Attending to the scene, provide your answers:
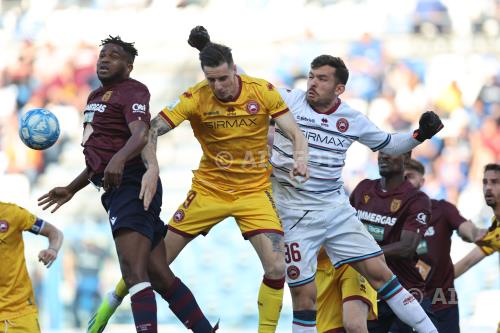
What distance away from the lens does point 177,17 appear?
16312mm

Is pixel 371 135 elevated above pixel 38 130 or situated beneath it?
situated beneath

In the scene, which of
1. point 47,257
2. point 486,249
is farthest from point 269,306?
point 486,249

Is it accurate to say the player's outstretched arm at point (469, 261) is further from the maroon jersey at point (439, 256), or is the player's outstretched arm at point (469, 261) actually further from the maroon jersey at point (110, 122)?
the maroon jersey at point (110, 122)

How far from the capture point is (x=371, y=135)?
25.5 feet

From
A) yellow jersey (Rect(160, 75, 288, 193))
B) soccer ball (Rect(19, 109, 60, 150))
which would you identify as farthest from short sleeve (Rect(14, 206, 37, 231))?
yellow jersey (Rect(160, 75, 288, 193))

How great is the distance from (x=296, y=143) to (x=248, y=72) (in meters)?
8.84

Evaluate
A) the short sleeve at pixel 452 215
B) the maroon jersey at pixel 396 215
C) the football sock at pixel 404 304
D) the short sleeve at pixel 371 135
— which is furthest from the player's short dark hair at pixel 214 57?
the short sleeve at pixel 452 215

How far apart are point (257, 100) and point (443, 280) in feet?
11.0

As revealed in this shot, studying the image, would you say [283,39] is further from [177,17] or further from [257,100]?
[257,100]

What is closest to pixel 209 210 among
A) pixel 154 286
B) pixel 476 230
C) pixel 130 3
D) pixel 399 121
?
pixel 154 286


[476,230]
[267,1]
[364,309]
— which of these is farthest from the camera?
[267,1]

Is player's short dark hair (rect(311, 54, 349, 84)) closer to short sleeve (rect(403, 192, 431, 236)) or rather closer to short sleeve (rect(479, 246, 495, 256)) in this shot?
short sleeve (rect(403, 192, 431, 236))

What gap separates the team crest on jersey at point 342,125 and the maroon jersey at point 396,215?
3.34 feet

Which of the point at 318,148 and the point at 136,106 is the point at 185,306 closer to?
the point at 136,106
